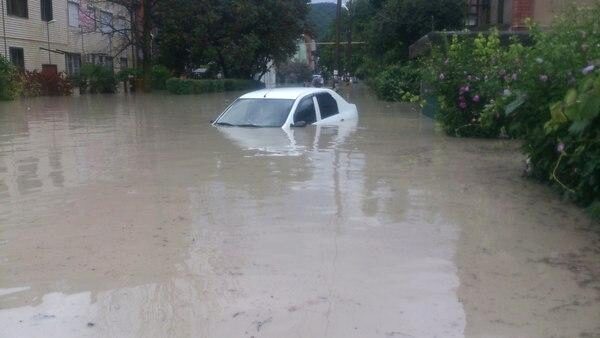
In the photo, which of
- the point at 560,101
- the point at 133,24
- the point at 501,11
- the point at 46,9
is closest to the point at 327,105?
the point at 560,101

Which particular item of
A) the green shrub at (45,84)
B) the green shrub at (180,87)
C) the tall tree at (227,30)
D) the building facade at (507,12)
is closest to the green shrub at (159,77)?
the tall tree at (227,30)

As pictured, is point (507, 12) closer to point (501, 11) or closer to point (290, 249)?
point (501, 11)

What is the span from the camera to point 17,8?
3322cm

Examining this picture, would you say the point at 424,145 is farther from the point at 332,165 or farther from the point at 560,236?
the point at 560,236

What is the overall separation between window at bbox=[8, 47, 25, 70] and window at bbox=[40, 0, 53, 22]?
2.84 meters

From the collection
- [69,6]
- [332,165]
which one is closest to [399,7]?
[69,6]

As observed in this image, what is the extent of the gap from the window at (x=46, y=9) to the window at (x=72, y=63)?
8.16 ft

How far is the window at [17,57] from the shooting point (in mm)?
32812

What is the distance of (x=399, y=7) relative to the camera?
2955 centimetres

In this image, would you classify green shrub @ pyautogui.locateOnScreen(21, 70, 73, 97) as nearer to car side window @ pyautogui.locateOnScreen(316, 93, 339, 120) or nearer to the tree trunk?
the tree trunk

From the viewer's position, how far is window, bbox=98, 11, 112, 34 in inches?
1537

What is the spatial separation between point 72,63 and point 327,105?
29.3 meters

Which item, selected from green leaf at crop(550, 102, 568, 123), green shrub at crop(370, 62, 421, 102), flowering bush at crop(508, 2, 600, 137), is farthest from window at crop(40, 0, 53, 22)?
green leaf at crop(550, 102, 568, 123)

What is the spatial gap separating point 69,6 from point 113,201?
3417cm
